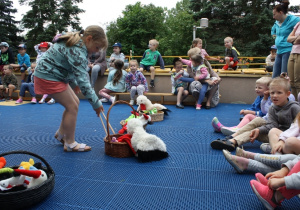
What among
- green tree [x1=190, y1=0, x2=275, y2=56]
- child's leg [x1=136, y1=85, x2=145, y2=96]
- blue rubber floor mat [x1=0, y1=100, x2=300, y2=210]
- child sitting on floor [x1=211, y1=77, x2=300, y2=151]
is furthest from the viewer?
green tree [x1=190, y1=0, x2=275, y2=56]

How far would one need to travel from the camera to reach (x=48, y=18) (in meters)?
21.5

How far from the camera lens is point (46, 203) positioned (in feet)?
5.76

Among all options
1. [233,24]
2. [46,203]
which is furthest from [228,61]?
[233,24]

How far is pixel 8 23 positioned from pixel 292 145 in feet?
76.4

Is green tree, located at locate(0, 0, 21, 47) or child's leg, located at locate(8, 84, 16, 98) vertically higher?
green tree, located at locate(0, 0, 21, 47)

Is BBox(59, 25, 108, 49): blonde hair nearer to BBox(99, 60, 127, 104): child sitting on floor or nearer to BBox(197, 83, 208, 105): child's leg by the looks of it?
BBox(197, 83, 208, 105): child's leg

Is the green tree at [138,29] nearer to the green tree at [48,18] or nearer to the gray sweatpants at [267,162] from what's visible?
the green tree at [48,18]

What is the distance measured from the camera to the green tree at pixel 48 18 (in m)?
20.8

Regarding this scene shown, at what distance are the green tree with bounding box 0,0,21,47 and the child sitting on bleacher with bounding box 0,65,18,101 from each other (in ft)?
47.3

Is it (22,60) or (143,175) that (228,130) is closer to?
(143,175)

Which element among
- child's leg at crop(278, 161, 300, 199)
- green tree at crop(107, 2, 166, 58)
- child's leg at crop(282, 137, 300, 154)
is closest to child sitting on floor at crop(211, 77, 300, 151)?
child's leg at crop(282, 137, 300, 154)

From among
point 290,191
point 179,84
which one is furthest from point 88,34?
point 179,84

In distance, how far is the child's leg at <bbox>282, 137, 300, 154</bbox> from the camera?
1.94 metres

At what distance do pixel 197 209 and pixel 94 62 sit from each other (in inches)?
244
